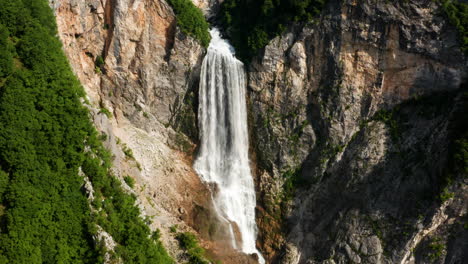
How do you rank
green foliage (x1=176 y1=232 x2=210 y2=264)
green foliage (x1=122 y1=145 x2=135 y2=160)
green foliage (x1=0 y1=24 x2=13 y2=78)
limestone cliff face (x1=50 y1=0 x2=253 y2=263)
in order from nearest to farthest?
green foliage (x1=0 y1=24 x2=13 y2=78), green foliage (x1=176 y1=232 x2=210 y2=264), limestone cliff face (x1=50 y1=0 x2=253 y2=263), green foliage (x1=122 y1=145 x2=135 y2=160)

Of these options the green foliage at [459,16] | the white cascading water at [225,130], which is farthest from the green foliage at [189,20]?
the green foliage at [459,16]

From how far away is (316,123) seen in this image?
2706 centimetres

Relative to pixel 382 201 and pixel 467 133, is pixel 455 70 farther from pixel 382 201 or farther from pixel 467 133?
pixel 382 201

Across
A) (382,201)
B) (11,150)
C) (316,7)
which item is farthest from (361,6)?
(11,150)

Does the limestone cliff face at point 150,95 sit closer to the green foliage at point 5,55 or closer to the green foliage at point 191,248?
the green foliage at point 191,248

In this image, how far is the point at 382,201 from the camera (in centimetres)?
2434

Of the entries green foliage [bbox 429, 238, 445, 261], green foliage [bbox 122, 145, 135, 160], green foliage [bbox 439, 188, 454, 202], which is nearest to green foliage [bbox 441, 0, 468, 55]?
green foliage [bbox 439, 188, 454, 202]

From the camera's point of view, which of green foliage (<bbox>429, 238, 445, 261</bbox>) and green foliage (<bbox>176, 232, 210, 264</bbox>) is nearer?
green foliage (<bbox>176, 232, 210, 264</bbox>)

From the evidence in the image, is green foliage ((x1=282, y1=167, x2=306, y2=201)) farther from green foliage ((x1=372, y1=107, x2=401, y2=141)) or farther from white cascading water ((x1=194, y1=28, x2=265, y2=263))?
green foliage ((x1=372, y1=107, x2=401, y2=141))

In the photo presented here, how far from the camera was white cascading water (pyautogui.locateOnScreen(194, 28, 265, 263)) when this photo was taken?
27.4 m

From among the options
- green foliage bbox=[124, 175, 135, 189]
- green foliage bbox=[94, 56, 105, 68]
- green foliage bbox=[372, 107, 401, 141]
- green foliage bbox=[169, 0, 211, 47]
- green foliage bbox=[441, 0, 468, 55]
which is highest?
green foliage bbox=[441, 0, 468, 55]

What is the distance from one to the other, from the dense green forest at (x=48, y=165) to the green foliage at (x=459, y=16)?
20043 mm

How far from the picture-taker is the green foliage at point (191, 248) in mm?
22469

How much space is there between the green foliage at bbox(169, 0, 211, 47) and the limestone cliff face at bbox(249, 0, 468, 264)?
395 cm
